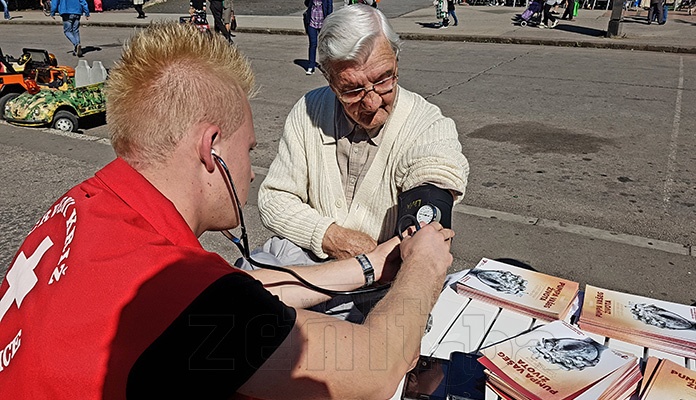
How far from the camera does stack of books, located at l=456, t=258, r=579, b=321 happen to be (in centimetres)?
209

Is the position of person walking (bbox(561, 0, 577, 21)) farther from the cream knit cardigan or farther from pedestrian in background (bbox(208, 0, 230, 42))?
the cream knit cardigan

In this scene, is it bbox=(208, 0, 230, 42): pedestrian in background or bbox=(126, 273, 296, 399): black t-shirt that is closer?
bbox=(126, 273, 296, 399): black t-shirt

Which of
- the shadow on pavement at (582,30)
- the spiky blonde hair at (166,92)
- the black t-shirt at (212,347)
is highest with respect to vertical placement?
the spiky blonde hair at (166,92)

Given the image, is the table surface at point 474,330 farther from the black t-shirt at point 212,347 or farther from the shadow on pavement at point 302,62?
the shadow on pavement at point 302,62

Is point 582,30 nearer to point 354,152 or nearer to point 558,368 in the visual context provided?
point 354,152

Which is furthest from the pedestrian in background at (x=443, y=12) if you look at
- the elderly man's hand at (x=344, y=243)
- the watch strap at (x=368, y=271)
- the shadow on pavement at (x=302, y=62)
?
the watch strap at (x=368, y=271)

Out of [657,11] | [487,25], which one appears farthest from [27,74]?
[657,11]

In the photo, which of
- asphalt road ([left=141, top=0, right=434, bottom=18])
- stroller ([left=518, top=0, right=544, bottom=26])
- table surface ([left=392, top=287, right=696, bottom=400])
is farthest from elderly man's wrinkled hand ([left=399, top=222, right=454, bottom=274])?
asphalt road ([left=141, top=0, right=434, bottom=18])

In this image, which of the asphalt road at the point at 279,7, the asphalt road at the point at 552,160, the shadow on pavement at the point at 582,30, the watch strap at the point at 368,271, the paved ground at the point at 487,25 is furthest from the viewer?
the asphalt road at the point at 279,7

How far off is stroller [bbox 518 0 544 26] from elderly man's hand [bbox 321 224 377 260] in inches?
589

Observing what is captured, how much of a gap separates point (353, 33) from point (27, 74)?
739 cm

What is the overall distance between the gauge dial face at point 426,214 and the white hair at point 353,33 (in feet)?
2.09

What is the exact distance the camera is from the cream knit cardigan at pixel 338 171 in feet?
7.15

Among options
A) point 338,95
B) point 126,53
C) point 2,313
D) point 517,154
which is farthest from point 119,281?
point 517,154
